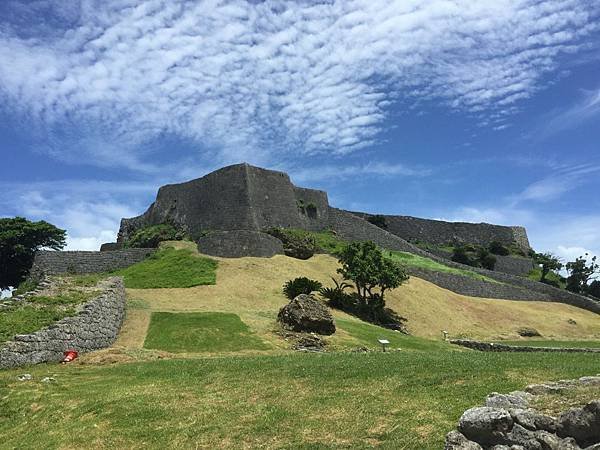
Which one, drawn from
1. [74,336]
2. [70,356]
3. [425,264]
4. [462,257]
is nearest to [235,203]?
[425,264]

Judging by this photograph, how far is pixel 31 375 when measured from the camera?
15.5 metres

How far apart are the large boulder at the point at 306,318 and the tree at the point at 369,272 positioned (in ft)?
36.9

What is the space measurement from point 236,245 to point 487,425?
3644 centimetres

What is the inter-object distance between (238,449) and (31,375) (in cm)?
889

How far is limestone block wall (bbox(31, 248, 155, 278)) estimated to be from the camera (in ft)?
129

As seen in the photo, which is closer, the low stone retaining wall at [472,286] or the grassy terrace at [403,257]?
the grassy terrace at [403,257]

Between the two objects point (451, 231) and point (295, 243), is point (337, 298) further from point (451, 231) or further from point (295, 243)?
point (451, 231)

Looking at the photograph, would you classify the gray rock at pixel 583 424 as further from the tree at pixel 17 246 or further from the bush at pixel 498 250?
the bush at pixel 498 250

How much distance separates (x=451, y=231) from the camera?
7712 cm

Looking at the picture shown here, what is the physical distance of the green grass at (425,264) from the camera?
176 feet

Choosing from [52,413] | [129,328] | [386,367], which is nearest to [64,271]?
[129,328]

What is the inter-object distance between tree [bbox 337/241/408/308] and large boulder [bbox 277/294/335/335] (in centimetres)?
1124

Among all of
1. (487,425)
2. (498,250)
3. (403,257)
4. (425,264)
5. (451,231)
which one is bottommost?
(487,425)

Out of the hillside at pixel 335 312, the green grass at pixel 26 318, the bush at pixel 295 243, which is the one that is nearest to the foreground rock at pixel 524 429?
the green grass at pixel 26 318
